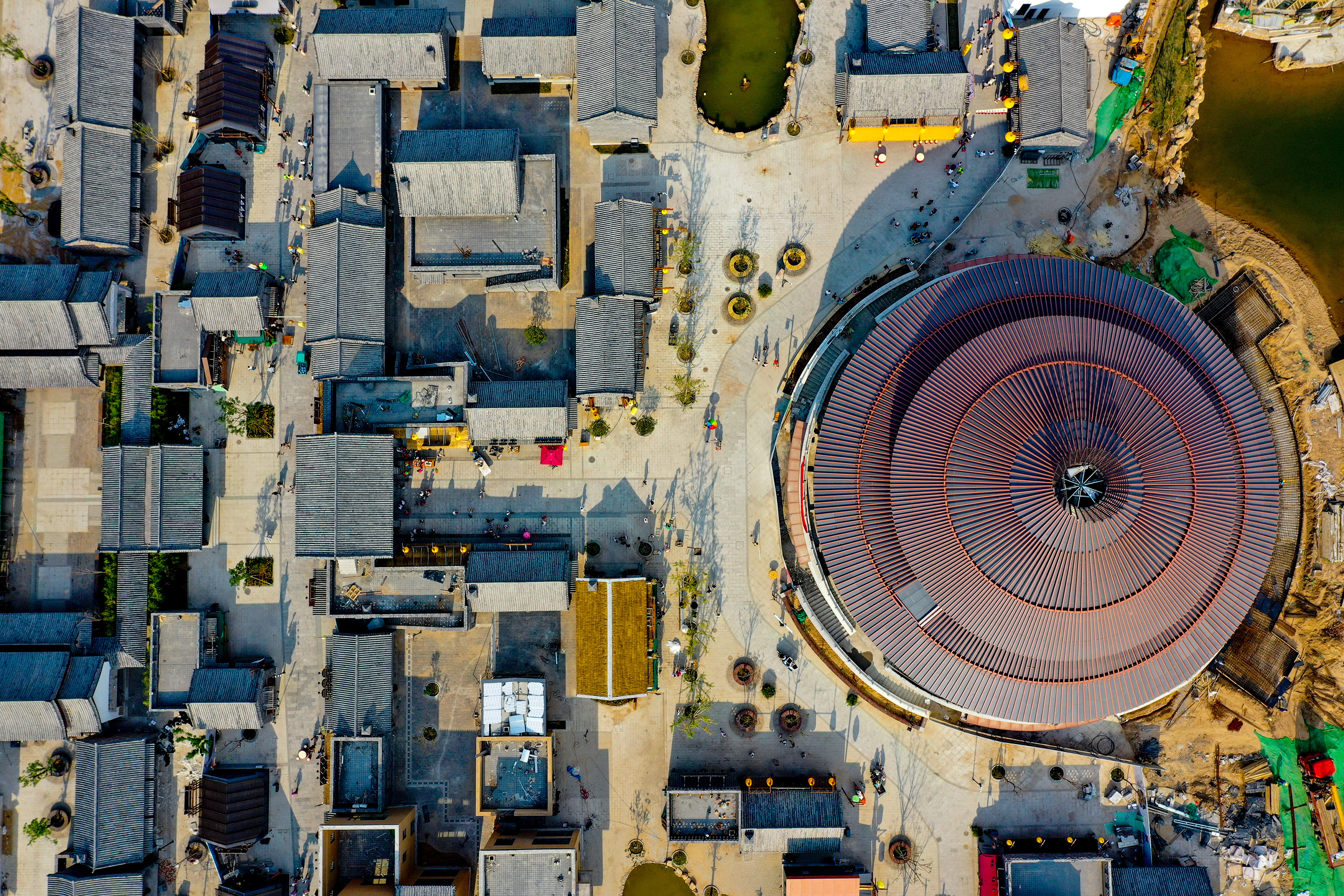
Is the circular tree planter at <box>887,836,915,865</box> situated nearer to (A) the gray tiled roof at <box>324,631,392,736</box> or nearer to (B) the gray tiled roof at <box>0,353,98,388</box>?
(A) the gray tiled roof at <box>324,631,392,736</box>

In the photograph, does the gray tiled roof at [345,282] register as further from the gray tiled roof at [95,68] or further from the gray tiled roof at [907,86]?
the gray tiled roof at [907,86]

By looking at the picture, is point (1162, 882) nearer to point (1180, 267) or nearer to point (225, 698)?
point (1180, 267)

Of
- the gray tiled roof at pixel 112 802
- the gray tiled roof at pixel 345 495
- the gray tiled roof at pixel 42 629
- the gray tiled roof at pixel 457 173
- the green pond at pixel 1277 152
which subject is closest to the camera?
the gray tiled roof at pixel 457 173

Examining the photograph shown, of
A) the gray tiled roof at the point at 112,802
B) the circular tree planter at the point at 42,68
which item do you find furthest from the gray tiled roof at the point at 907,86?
the gray tiled roof at the point at 112,802

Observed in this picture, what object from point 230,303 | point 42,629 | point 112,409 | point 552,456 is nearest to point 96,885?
point 42,629

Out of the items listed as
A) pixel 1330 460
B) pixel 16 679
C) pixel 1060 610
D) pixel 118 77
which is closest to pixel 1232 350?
pixel 1330 460

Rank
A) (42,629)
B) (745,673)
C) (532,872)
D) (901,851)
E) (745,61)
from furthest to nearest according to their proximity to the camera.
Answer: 1. (745,61)
2. (745,673)
3. (901,851)
4. (42,629)
5. (532,872)
